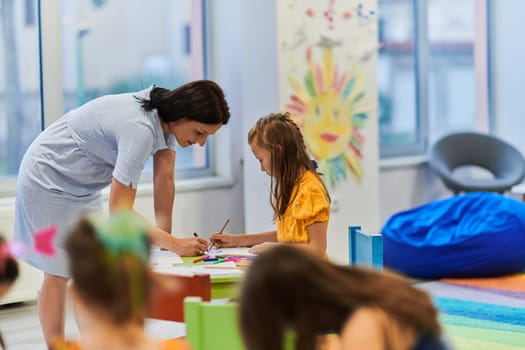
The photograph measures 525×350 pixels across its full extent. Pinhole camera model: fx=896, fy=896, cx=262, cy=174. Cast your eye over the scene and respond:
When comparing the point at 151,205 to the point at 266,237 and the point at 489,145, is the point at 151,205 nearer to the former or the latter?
the point at 266,237

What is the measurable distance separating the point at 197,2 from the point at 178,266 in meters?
2.94

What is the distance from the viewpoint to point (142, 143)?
2.88 metres

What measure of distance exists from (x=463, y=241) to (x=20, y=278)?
93.6 inches

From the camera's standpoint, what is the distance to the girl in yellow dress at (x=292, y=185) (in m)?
3.01

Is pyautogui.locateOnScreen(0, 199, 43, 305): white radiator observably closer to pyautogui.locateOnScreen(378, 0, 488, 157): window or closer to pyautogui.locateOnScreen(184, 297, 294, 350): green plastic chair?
pyautogui.locateOnScreen(184, 297, 294, 350): green plastic chair

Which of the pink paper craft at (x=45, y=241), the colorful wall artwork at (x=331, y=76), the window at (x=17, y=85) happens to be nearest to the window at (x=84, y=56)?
the window at (x=17, y=85)

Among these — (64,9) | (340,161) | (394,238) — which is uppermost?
(64,9)

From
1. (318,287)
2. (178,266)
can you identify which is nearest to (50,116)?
(178,266)

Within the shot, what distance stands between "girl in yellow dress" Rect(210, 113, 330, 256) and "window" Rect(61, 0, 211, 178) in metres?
1.68

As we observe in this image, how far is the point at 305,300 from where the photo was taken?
157cm

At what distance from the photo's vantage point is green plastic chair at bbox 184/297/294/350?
1.94 metres

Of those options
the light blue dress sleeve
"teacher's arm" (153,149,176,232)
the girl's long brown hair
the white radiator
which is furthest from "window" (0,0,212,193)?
the girl's long brown hair

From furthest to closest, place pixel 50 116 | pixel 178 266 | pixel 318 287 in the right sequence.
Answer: pixel 50 116, pixel 178 266, pixel 318 287

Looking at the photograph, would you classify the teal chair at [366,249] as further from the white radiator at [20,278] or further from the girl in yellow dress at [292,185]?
the white radiator at [20,278]
